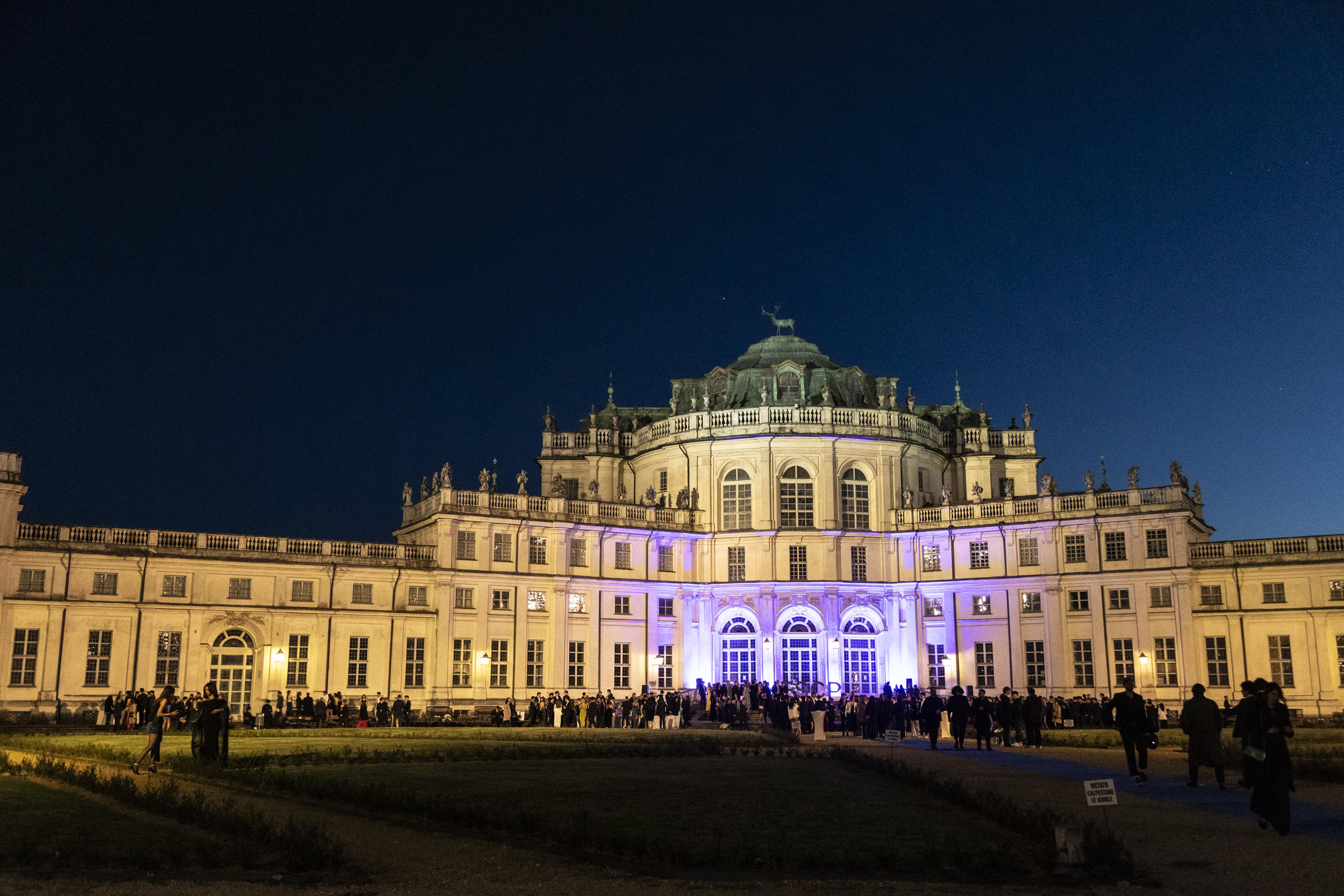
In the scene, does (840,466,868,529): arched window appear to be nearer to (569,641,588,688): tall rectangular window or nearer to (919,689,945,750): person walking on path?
(569,641,588,688): tall rectangular window

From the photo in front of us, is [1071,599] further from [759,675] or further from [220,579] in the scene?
[220,579]

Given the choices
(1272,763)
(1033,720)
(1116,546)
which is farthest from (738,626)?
(1272,763)

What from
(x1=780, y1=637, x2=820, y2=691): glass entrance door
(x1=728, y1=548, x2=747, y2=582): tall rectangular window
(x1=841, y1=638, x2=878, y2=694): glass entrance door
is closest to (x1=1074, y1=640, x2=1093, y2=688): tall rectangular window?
(x1=841, y1=638, x2=878, y2=694): glass entrance door

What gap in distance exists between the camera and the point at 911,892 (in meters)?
11.8

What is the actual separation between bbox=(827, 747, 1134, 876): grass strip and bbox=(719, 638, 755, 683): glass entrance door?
36.3 metres

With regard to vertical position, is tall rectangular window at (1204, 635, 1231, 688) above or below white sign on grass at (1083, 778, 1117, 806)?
above

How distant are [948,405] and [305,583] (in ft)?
128

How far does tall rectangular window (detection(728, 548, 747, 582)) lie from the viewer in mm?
61719

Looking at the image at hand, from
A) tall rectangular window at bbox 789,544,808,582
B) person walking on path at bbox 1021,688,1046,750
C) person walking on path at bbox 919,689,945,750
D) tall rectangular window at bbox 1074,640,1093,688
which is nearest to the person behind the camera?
person walking on path at bbox 919,689,945,750

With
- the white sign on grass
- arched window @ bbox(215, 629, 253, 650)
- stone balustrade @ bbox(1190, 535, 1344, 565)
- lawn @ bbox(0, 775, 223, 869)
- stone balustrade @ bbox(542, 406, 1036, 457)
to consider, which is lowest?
lawn @ bbox(0, 775, 223, 869)

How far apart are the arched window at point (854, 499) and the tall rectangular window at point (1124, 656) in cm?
1341

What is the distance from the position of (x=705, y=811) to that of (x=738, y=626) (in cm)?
4508

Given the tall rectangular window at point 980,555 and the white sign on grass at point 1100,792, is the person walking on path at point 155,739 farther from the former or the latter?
the tall rectangular window at point 980,555

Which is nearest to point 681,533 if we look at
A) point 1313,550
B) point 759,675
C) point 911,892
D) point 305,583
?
point 759,675
